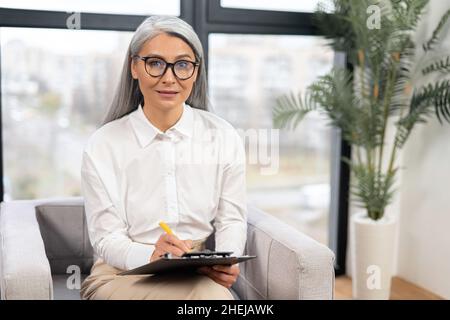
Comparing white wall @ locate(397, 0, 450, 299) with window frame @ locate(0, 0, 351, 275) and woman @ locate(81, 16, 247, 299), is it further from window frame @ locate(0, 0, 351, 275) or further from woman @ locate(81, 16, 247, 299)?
woman @ locate(81, 16, 247, 299)

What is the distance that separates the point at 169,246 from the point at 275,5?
1511mm

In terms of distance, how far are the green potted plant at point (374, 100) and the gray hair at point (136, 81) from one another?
2.97 ft

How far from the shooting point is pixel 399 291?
305 centimetres

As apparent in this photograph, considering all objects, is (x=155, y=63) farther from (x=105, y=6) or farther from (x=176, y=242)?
(x=105, y=6)

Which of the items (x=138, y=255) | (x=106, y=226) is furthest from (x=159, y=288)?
(x=106, y=226)

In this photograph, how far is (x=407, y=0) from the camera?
256cm

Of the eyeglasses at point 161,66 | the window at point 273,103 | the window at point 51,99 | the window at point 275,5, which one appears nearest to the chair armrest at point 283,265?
the eyeglasses at point 161,66

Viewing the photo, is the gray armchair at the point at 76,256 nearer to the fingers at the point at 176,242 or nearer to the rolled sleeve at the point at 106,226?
the rolled sleeve at the point at 106,226

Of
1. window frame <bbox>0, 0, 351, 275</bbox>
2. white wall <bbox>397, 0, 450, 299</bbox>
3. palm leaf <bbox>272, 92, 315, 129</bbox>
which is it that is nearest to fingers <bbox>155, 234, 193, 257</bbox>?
window frame <bbox>0, 0, 351, 275</bbox>

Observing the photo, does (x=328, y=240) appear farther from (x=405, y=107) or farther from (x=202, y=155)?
(x=202, y=155)

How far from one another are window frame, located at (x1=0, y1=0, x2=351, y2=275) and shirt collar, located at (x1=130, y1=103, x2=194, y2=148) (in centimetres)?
69

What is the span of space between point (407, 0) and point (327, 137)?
86 cm

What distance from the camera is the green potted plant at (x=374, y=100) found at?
269 centimetres
